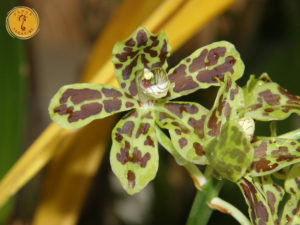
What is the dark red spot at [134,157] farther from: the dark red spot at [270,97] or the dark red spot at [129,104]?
the dark red spot at [270,97]

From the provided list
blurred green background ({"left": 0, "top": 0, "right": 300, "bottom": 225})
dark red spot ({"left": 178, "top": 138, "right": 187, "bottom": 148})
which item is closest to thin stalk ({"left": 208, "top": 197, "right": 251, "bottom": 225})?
dark red spot ({"left": 178, "top": 138, "right": 187, "bottom": 148})

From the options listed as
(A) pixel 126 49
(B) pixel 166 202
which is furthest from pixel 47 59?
(A) pixel 126 49

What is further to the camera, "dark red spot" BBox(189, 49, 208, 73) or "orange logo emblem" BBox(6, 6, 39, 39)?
"orange logo emblem" BBox(6, 6, 39, 39)

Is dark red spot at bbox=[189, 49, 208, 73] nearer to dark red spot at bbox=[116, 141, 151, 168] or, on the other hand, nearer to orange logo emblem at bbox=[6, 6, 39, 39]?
dark red spot at bbox=[116, 141, 151, 168]

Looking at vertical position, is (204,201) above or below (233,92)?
below

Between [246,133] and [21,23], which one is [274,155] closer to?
[246,133]

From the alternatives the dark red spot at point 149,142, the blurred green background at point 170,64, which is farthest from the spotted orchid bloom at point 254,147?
the blurred green background at point 170,64

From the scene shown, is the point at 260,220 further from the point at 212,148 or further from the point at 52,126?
the point at 52,126

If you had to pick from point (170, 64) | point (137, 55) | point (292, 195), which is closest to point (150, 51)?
point (137, 55)
